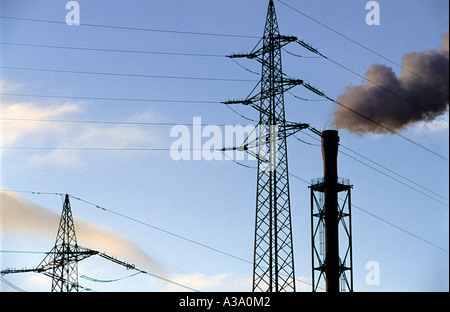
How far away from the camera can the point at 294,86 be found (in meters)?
50.3

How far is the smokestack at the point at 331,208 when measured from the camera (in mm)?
56469

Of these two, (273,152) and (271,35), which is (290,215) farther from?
(271,35)

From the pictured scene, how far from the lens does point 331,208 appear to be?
2267 inches

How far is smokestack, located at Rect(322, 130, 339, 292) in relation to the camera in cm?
5647
